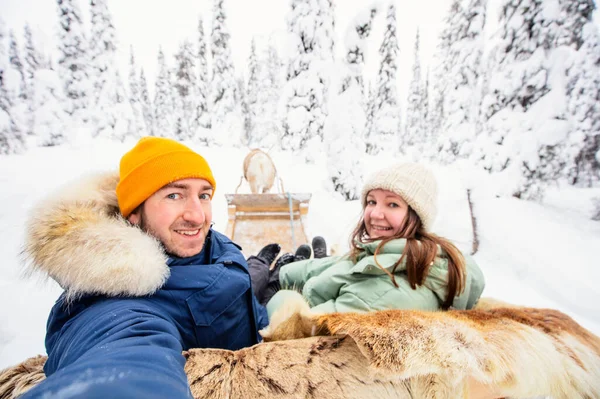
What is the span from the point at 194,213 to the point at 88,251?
0.47m

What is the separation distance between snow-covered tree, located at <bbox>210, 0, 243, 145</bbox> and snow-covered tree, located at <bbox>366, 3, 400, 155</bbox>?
12.5 m

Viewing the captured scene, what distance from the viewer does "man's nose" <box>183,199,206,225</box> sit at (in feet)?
4.45

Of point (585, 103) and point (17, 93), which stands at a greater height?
point (17, 93)

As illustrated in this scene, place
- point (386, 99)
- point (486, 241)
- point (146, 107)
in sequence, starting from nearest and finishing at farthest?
point (486, 241) → point (386, 99) → point (146, 107)

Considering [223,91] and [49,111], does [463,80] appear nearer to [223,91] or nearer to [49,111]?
[223,91]

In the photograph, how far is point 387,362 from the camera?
2.70ft

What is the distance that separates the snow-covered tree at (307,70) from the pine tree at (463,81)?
627cm

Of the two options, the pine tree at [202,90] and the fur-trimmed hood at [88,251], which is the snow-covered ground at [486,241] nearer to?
the fur-trimmed hood at [88,251]

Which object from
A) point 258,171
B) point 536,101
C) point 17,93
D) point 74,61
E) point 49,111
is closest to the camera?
point 536,101

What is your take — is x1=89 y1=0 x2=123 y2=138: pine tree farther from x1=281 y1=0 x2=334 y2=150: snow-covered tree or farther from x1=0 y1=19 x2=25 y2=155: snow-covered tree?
x1=281 y1=0 x2=334 y2=150: snow-covered tree

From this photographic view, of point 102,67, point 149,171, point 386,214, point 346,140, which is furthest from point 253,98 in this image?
point 149,171

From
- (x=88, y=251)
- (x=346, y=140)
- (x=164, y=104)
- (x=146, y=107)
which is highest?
(x=146, y=107)

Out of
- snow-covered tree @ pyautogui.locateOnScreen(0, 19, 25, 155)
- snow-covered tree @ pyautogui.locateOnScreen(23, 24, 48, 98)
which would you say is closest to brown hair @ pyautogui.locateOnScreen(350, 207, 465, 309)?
snow-covered tree @ pyautogui.locateOnScreen(0, 19, 25, 155)

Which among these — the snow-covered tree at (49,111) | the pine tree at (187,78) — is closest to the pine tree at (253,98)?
the pine tree at (187,78)
